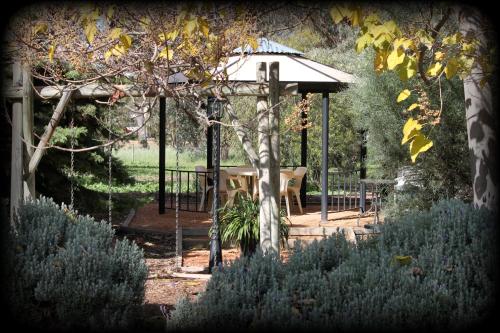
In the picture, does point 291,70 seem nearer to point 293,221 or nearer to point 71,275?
point 293,221

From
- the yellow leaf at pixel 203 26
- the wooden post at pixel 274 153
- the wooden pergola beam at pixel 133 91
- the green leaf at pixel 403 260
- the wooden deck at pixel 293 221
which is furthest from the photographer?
the wooden deck at pixel 293 221

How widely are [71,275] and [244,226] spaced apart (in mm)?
4230

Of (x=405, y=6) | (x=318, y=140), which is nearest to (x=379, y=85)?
(x=405, y=6)

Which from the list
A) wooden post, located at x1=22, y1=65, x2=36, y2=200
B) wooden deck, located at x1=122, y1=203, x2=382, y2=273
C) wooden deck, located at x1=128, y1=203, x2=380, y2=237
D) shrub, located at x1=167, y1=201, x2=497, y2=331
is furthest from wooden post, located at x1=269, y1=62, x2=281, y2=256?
wooden deck, located at x1=128, y1=203, x2=380, y2=237

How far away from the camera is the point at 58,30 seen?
589 centimetres

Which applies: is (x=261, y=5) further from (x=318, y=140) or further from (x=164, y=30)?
(x=318, y=140)

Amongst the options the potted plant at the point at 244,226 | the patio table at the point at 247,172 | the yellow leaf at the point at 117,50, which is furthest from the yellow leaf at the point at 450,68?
the patio table at the point at 247,172

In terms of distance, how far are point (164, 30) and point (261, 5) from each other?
1.42 m

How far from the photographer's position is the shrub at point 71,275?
14.4 ft

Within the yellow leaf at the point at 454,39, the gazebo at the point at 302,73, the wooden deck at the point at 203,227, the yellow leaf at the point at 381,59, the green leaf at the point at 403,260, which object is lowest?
the wooden deck at the point at 203,227

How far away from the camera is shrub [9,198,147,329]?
4402 mm

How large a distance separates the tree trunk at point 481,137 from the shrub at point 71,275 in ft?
8.98

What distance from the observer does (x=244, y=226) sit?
28.1ft

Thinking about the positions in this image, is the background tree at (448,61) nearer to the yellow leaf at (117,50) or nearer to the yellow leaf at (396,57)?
the yellow leaf at (396,57)
